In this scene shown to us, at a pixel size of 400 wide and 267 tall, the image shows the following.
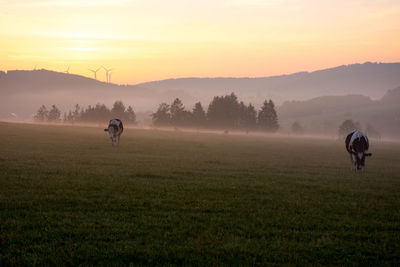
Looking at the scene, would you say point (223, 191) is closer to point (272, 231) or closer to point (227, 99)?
point (272, 231)

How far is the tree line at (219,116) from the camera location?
4793 inches

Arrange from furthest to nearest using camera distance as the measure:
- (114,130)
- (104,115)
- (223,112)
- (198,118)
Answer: (104,115) < (223,112) < (198,118) < (114,130)

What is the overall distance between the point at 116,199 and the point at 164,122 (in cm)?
10867

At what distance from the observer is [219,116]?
408 feet

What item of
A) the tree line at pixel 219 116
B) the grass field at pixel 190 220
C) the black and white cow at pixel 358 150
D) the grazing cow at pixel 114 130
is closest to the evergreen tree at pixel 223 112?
the tree line at pixel 219 116

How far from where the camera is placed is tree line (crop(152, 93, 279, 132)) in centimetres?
12175

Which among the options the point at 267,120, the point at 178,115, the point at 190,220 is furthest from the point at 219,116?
the point at 190,220

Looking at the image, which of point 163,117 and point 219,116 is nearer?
point 163,117

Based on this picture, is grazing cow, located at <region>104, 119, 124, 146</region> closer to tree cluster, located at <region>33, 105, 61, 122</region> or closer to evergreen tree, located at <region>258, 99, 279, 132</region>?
evergreen tree, located at <region>258, 99, 279, 132</region>

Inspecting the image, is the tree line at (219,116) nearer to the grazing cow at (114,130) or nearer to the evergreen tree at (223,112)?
the evergreen tree at (223,112)

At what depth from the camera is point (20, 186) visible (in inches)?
615

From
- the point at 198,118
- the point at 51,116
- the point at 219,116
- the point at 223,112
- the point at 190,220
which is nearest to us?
the point at 190,220

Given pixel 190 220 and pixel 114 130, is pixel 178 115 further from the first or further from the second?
pixel 190 220

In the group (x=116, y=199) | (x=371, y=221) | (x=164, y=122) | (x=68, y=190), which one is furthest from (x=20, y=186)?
(x=164, y=122)
